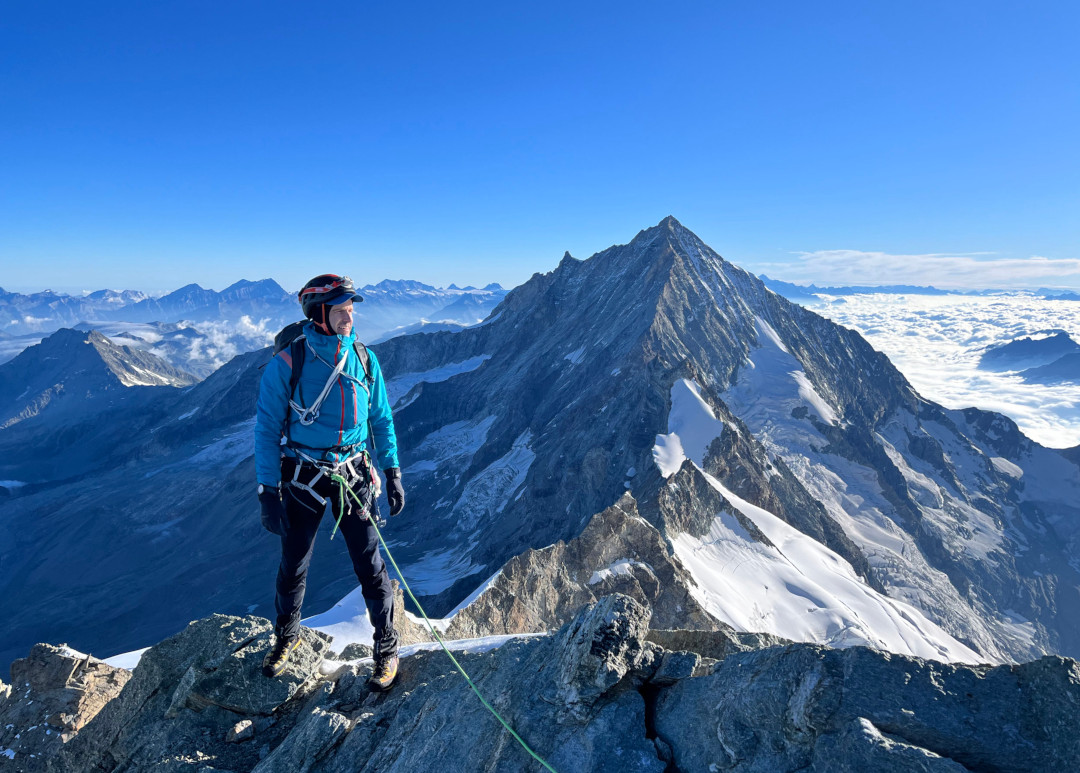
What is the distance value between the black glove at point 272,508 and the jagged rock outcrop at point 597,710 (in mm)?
3045

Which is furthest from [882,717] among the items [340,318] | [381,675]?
[340,318]

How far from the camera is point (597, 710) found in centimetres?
684

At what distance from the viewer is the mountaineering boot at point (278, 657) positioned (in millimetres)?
8766

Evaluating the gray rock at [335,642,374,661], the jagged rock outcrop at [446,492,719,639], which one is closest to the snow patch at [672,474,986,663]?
the jagged rock outcrop at [446,492,719,639]

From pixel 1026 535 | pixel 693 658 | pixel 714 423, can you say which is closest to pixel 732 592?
pixel 714 423

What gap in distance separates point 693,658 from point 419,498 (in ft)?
391

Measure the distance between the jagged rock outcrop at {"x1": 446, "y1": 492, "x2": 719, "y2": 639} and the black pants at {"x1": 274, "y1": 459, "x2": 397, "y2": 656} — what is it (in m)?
19.7

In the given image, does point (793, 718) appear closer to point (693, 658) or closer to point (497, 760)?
point (693, 658)

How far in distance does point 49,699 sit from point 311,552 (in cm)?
882

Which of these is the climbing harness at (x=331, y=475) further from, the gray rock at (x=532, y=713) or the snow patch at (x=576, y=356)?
the snow patch at (x=576, y=356)

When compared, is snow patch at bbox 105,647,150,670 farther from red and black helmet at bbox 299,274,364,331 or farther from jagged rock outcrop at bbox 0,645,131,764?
red and black helmet at bbox 299,274,364,331

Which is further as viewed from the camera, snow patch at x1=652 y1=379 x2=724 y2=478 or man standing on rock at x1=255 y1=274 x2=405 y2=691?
snow patch at x1=652 y1=379 x2=724 y2=478

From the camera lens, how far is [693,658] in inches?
291

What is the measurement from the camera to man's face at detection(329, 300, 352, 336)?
7410 mm
